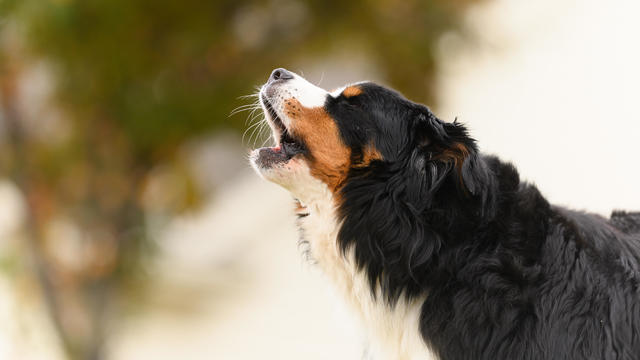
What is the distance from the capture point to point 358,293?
3223 mm

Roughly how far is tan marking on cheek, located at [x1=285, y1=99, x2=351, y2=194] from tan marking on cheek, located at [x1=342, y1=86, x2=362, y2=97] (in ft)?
0.44

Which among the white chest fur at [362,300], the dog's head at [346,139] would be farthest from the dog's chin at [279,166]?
the white chest fur at [362,300]

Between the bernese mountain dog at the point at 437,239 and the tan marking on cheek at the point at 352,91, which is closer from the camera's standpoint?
the bernese mountain dog at the point at 437,239

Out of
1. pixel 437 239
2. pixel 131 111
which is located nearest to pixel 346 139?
pixel 437 239

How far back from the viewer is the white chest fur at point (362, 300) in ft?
10.2

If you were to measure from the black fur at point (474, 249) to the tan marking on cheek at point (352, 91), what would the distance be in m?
0.03

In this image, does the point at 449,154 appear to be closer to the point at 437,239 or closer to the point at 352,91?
the point at 437,239

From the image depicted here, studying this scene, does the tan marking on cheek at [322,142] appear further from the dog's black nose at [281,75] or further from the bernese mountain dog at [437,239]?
the dog's black nose at [281,75]

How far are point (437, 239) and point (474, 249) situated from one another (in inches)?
5.8

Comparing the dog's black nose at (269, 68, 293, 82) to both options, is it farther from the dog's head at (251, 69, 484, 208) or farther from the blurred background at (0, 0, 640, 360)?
the blurred background at (0, 0, 640, 360)

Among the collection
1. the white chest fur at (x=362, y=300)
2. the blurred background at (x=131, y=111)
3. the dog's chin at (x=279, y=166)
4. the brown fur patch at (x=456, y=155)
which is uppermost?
the blurred background at (x=131, y=111)

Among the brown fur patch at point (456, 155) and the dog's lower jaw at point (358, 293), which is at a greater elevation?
the brown fur patch at point (456, 155)

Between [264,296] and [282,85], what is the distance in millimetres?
12413

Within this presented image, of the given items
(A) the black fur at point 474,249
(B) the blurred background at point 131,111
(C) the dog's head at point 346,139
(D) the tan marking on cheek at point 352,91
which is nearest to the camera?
(A) the black fur at point 474,249
